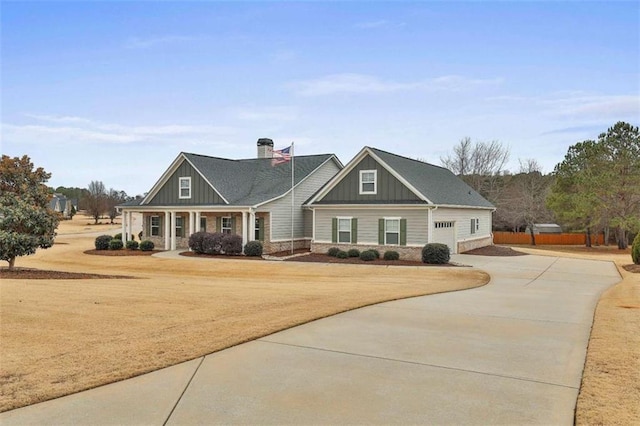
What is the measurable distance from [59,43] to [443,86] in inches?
697

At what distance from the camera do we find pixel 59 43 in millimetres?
16625

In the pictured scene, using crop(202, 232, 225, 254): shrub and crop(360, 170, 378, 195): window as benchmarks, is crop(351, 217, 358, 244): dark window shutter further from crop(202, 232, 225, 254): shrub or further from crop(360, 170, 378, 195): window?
crop(202, 232, 225, 254): shrub

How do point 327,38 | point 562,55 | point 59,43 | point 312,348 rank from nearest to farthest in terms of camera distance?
point 312,348, point 59,43, point 562,55, point 327,38

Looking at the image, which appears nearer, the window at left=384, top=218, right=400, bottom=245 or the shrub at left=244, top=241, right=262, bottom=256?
the window at left=384, top=218, right=400, bottom=245

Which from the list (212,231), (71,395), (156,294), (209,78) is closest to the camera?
(71,395)

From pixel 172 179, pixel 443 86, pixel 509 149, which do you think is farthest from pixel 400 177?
pixel 509 149

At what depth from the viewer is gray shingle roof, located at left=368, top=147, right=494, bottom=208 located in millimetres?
25534

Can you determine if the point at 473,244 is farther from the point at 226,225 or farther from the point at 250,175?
the point at 226,225

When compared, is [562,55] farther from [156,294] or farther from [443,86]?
[156,294]

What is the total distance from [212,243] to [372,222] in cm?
932

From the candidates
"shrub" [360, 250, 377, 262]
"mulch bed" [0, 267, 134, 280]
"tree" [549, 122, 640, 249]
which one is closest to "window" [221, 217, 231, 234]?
"shrub" [360, 250, 377, 262]

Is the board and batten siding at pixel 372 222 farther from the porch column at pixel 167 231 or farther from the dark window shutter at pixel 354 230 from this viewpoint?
the porch column at pixel 167 231

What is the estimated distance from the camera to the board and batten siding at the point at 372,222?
24.2 metres

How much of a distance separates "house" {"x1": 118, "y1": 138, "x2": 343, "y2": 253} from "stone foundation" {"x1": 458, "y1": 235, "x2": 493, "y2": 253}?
9686mm
